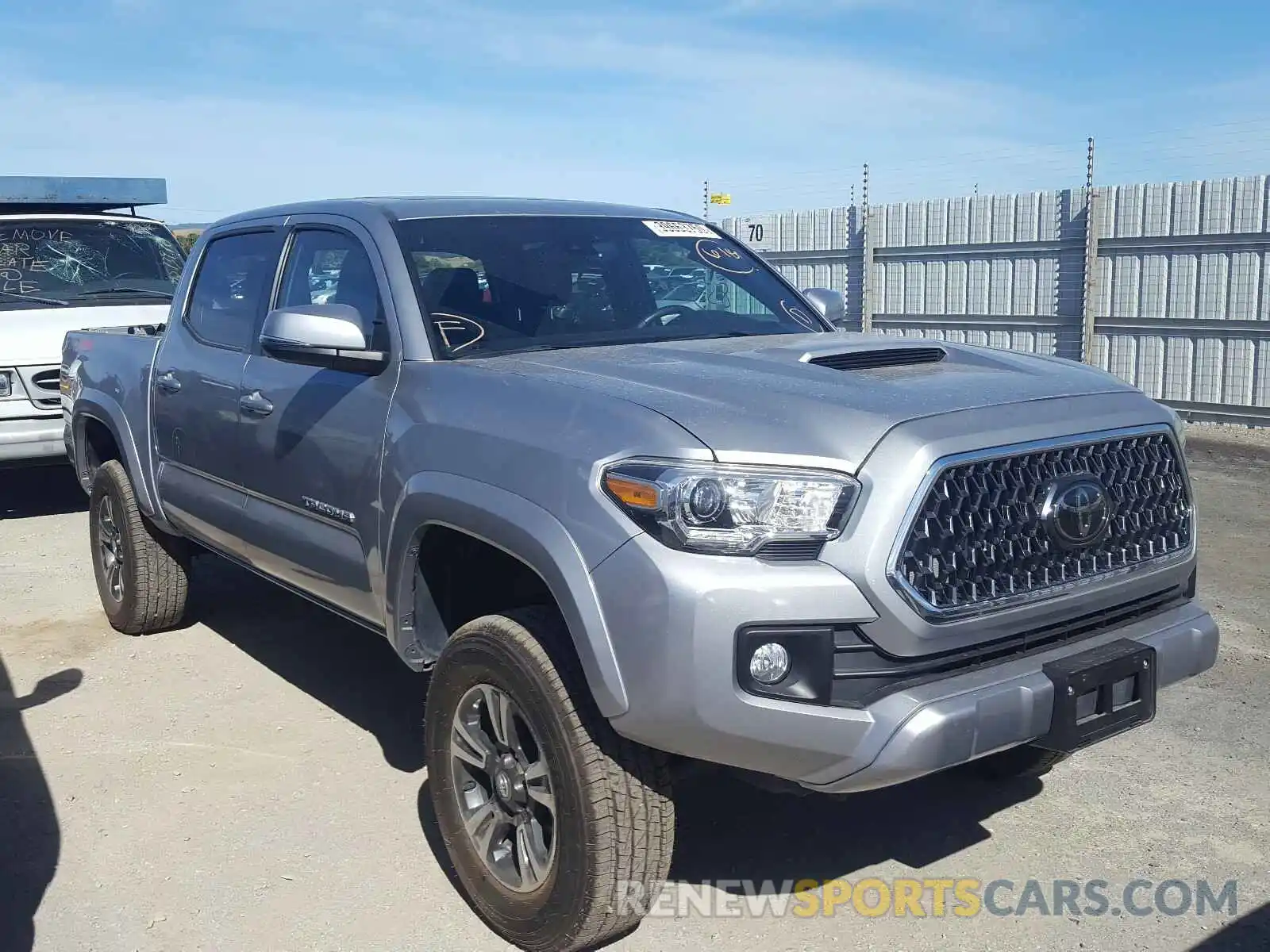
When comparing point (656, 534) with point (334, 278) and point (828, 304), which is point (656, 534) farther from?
point (828, 304)

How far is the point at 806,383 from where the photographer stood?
10.1 feet

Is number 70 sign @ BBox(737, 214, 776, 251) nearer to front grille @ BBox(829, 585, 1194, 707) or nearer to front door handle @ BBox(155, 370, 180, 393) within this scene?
front door handle @ BBox(155, 370, 180, 393)

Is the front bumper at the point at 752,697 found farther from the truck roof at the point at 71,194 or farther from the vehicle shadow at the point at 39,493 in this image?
the truck roof at the point at 71,194

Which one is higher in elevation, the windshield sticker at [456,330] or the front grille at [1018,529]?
the windshield sticker at [456,330]

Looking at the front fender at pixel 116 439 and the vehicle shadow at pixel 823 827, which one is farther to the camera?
the front fender at pixel 116 439

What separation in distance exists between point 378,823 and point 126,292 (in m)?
6.38

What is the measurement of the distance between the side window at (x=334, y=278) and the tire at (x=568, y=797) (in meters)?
1.14

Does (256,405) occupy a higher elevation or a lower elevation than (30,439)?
higher

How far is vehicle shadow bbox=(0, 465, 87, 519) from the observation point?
30.3 ft

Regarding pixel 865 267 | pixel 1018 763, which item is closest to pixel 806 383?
→ pixel 1018 763

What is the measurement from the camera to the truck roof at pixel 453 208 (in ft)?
13.4

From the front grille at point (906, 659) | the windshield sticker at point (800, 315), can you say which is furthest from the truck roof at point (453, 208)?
the front grille at point (906, 659)

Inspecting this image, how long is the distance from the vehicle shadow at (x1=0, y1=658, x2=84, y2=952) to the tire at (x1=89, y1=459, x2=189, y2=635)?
0.66 m

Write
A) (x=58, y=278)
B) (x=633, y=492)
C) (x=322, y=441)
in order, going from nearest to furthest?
(x=633, y=492) → (x=322, y=441) → (x=58, y=278)
